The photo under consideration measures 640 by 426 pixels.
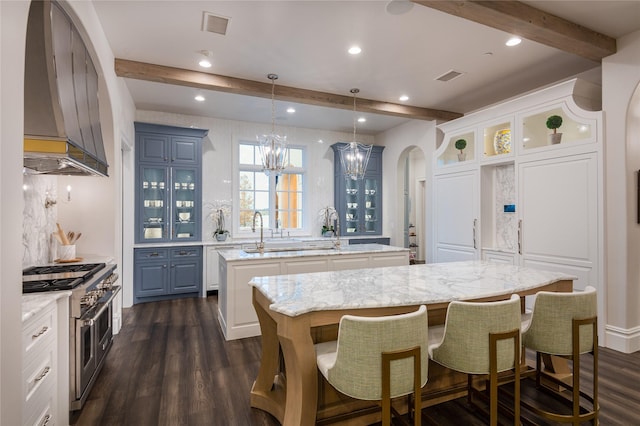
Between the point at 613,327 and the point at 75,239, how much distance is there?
17.7ft

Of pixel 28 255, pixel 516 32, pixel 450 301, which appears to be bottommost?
pixel 450 301

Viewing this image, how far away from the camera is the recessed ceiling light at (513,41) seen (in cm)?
322

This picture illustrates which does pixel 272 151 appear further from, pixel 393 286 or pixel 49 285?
pixel 49 285

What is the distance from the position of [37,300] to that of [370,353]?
73.1 inches

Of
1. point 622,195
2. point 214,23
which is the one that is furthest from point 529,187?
point 214,23

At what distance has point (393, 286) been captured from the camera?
7.14 feet

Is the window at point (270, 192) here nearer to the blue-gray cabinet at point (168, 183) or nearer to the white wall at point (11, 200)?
the blue-gray cabinet at point (168, 183)

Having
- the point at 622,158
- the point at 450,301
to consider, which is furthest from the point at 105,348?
the point at 622,158

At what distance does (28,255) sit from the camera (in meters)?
2.61

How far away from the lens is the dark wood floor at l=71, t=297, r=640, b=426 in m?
2.20

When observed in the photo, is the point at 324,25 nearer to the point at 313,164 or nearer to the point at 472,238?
the point at 472,238

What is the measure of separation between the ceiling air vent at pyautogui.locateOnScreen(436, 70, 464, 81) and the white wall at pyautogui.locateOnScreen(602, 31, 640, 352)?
1435 mm

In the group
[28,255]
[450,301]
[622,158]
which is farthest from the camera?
[622,158]

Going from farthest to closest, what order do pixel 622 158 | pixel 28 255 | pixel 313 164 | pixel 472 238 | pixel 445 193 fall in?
pixel 313 164, pixel 445 193, pixel 472 238, pixel 622 158, pixel 28 255
